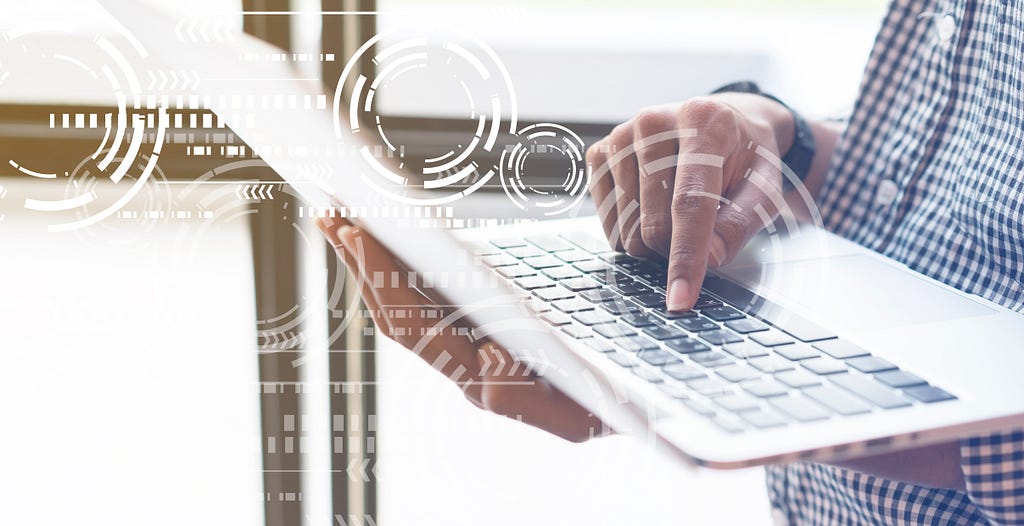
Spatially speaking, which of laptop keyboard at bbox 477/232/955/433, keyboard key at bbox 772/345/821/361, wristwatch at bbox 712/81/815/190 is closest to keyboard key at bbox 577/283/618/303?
laptop keyboard at bbox 477/232/955/433

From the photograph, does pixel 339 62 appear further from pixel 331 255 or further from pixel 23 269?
pixel 23 269

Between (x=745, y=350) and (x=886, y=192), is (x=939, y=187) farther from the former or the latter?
(x=745, y=350)

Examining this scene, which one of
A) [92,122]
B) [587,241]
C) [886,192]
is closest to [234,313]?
[92,122]

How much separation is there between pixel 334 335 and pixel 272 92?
0.49 feet

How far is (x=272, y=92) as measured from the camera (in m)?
0.46

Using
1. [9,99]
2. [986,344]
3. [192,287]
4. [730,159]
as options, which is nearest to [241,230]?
[192,287]

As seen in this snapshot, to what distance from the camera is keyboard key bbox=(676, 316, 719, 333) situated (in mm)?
427

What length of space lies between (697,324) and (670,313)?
0.02m

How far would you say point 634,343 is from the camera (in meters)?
0.41

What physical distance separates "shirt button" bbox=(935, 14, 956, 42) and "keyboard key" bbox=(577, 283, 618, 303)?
12.7 inches

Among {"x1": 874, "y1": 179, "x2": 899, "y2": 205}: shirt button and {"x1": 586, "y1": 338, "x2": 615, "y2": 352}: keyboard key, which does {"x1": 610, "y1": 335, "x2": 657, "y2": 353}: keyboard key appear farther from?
{"x1": 874, "y1": 179, "x2": 899, "y2": 205}: shirt button

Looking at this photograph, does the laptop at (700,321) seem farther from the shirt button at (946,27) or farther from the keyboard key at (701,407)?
the shirt button at (946,27)

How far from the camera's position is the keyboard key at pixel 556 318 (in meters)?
0.44
